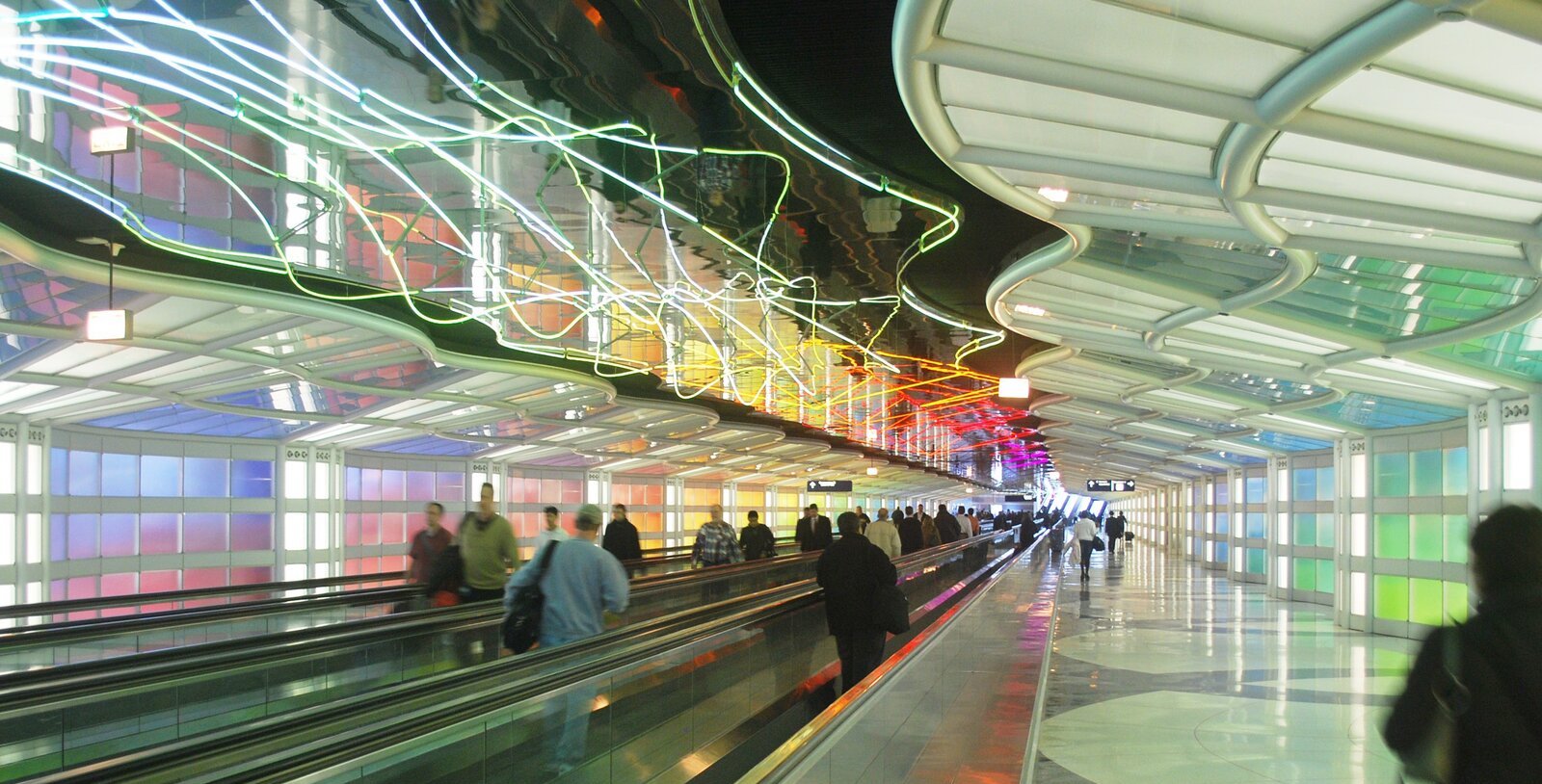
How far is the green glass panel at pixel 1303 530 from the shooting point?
2803 centimetres

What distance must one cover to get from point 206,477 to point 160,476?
1.10 meters

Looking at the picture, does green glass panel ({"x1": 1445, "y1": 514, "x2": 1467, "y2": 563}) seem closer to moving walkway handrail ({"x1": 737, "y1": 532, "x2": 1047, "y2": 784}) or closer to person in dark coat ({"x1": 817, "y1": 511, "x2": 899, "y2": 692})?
person in dark coat ({"x1": 817, "y1": 511, "x2": 899, "y2": 692})

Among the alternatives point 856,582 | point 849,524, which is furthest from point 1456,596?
point 849,524

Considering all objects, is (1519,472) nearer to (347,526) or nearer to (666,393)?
(666,393)

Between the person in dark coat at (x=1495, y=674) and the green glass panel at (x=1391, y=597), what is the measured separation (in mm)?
19591

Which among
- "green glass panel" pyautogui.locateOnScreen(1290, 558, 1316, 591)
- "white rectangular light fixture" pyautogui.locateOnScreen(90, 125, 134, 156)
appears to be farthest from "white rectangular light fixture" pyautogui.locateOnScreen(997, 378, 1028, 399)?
"white rectangular light fixture" pyautogui.locateOnScreen(90, 125, 134, 156)

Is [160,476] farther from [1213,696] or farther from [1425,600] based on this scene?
[1425,600]

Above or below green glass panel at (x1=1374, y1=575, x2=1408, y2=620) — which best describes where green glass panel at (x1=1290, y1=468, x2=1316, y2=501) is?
above

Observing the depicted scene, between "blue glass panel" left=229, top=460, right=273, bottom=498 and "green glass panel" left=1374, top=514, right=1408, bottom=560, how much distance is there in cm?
2307

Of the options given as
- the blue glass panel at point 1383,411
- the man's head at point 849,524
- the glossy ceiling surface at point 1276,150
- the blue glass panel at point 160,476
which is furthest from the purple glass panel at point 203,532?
the blue glass panel at point 1383,411

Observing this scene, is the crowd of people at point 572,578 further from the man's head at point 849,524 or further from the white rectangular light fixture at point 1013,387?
the white rectangular light fixture at point 1013,387

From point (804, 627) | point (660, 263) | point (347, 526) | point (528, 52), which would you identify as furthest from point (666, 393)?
point (528, 52)

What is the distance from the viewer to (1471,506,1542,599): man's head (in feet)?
10.6

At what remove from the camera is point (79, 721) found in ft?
24.6
